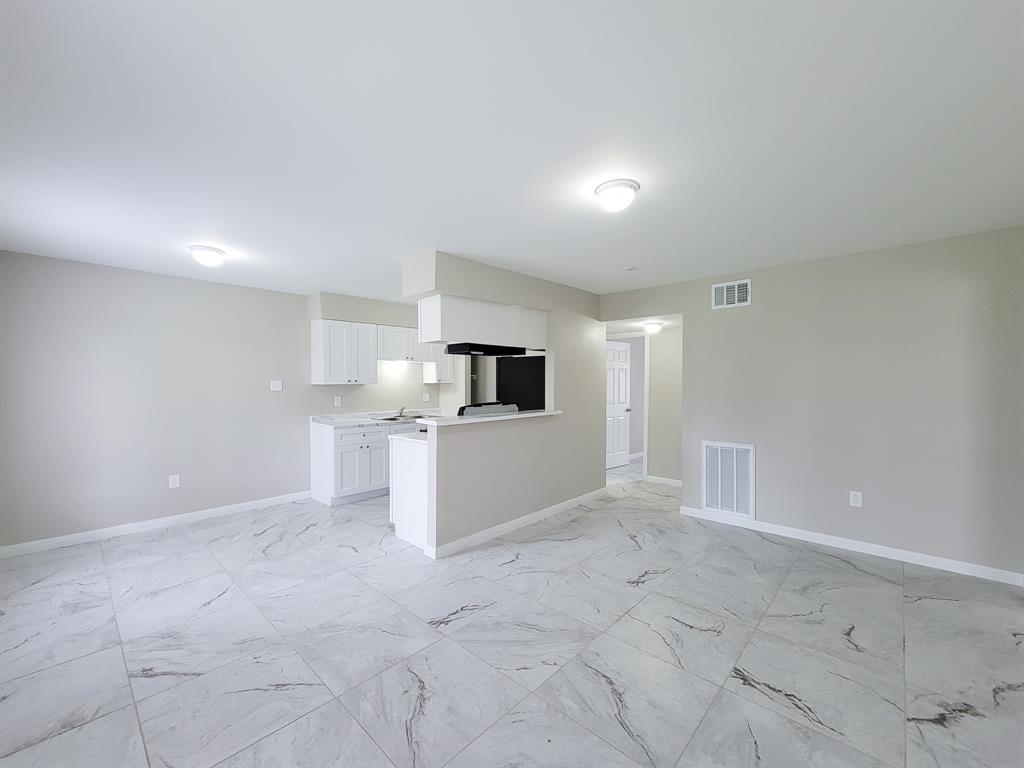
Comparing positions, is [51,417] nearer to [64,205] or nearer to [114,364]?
[114,364]

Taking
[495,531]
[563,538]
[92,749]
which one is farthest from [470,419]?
[92,749]

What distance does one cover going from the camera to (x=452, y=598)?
9.36 feet

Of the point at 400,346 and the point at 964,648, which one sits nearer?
the point at 964,648

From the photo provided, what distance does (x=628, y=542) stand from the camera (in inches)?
150

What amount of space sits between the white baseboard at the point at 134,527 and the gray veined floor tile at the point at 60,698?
7.27 ft

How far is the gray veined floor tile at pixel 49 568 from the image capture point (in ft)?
10.1

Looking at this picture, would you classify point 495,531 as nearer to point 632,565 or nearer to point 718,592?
point 632,565

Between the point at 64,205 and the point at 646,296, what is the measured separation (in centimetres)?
479

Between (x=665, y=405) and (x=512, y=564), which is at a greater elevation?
(x=665, y=405)

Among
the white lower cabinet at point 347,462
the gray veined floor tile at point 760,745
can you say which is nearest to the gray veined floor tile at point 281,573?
the white lower cabinet at point 347,462

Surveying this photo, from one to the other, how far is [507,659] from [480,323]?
8.62ft

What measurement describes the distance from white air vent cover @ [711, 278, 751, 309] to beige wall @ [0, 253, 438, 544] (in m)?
4.69

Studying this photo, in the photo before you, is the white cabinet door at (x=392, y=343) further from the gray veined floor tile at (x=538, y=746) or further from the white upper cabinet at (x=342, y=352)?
the gray veined floor tile at (x=538, y=746)

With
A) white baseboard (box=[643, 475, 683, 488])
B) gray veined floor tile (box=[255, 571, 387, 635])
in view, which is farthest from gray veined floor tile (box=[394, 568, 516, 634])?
white baseboard (box=[643, 475, 683, 488])
